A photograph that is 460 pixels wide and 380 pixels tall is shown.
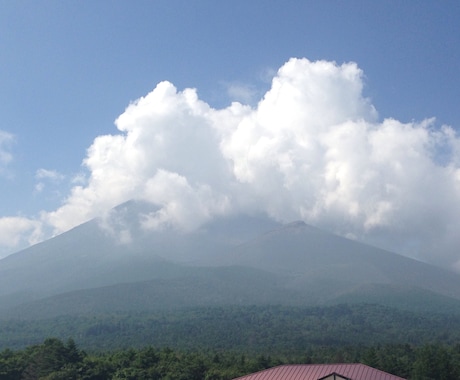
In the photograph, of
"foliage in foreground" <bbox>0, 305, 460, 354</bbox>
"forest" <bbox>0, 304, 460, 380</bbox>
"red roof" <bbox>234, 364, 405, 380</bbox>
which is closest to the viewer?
"red roof" <bbox>234, 364, 405, 380</bbox>

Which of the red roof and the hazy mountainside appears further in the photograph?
the hazy mountainside

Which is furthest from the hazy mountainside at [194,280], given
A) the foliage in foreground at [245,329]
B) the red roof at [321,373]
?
the red roof at [321,373]

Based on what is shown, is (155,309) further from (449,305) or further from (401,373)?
(401,373)

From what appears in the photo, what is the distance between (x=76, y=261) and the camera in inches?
6988

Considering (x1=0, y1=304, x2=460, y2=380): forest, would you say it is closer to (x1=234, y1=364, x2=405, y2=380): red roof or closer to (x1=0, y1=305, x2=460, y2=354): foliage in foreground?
(x1=0, y1=305, x2=460, y2=354): foliage in foreground

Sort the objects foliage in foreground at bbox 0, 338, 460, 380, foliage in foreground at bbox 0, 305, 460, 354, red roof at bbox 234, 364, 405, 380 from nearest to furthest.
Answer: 1. red roof at bbox 234, 364, 405, 380
2. foliage in foreground at bbox 0, 338, 460, 380
3. foliage in foreground at bbox 0, 305, 460, 354

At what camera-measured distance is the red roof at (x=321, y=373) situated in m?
24.4

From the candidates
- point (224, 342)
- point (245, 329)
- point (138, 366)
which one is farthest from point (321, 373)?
point (245, 329)

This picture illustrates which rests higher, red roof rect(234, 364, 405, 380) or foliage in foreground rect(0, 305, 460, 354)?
foliage in foreground rect(0, 305, 460, 354)

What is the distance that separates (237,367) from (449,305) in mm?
124637

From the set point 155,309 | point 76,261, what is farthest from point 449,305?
point 76,261

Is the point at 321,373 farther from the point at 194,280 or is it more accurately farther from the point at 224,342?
the point at 194,280

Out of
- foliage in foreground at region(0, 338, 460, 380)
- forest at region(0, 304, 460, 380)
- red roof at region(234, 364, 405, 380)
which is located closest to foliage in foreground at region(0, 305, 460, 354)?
forest at region(0, 304, 460, 380)

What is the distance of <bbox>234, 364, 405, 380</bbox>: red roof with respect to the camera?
2438cm
